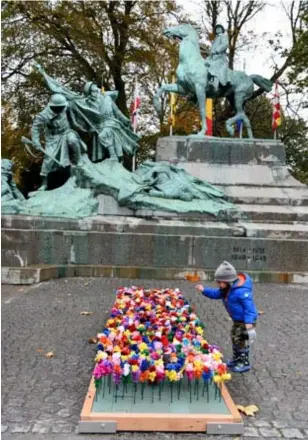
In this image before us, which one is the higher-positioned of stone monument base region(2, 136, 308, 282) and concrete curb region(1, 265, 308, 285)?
stone monument base region(2, 136, 308, 282)

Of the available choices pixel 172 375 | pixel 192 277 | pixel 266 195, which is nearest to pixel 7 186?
pixel 192 277

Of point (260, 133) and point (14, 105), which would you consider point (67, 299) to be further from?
point (260, 133)

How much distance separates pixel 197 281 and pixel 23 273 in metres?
3.29

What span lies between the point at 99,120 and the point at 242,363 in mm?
9171

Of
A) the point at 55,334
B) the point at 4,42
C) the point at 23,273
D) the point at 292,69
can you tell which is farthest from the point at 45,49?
the point at 55,334

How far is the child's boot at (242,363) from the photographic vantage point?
15.2 feet

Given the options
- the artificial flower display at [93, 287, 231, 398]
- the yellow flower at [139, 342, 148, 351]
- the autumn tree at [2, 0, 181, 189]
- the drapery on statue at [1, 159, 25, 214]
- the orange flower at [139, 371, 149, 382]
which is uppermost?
the autumn tree at [2, 0, 181, 189]

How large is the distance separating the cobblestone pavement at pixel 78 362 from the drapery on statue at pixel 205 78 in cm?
674

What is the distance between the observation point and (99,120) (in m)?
12.8

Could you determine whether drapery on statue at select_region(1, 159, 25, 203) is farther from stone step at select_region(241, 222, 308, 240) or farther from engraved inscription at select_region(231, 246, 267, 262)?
stone step at select_region(241, 222, 308, 240)

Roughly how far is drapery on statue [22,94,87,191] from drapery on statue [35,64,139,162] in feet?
1.66

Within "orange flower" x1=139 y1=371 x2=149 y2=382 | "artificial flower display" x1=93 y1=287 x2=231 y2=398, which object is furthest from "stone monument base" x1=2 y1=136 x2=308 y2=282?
"orange flower" x1=139 y1=371 x2=149 y2=382

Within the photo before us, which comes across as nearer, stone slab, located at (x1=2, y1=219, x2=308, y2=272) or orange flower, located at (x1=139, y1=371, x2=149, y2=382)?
orange flower, located at (x1=139, y1=371, x2=149, y2=382)

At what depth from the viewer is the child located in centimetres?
453
